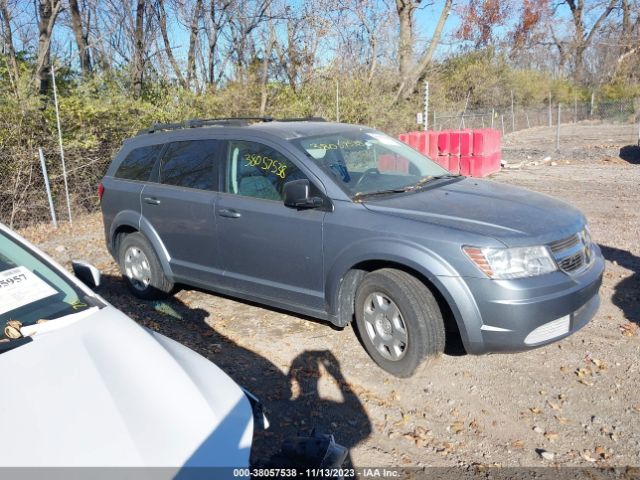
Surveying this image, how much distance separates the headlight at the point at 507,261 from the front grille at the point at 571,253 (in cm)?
19

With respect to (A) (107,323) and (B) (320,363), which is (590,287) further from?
(A) (107,323)

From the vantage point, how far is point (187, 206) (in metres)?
5.20

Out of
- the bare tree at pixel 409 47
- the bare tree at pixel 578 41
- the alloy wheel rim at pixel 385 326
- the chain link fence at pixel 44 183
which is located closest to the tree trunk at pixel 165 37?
the chain link fence at pixel 44 183

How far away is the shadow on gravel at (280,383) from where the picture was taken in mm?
3441

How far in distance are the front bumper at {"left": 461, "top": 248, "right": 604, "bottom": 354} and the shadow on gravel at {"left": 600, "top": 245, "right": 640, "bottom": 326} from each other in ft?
5.25

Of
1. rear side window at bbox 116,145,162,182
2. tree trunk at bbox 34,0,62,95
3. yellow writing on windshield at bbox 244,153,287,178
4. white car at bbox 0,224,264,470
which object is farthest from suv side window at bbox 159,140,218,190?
tree trunk at bbox 34,0,62,95

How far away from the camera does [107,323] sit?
8.67 ft

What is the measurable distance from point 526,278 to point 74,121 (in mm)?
9378

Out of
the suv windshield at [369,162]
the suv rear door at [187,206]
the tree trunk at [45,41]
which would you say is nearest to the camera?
the suv windshield at [369,162]

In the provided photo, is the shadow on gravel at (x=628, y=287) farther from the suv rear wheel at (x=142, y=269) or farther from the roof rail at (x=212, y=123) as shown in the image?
the suv rear wheel at (x=142, y=269)

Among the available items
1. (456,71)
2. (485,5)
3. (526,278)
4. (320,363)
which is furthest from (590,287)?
(485,5)

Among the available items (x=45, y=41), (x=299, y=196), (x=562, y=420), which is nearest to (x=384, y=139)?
(x=299, y=196)

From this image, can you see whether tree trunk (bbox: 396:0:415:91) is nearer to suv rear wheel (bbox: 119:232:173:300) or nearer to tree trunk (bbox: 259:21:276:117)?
tree trunk (bbox: 259:21:276:117)

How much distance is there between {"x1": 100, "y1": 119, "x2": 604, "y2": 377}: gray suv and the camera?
11.9ft
